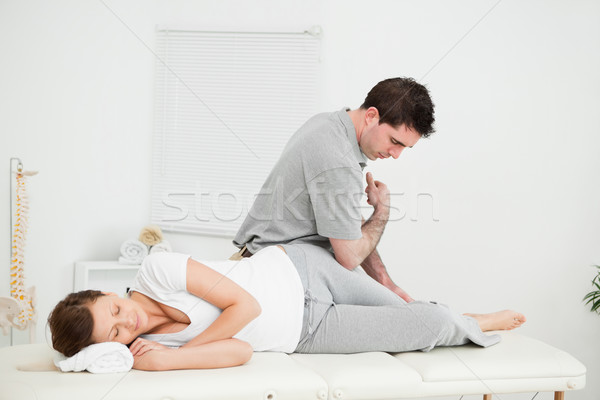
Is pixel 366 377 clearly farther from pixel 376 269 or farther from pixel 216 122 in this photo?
pixel 216 122

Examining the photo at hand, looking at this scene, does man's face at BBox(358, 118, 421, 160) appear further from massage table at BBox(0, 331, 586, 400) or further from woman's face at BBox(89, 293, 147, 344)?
woman's face at BBox(89, 293, 147, 344)

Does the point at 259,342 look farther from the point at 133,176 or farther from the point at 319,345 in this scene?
the point at 133,176

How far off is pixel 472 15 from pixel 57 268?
2.48 meters

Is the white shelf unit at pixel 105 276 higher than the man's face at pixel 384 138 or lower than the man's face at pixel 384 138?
Result: lower

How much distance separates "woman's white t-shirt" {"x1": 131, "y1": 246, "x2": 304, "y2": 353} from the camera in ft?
4.82

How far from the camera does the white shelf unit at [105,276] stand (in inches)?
109

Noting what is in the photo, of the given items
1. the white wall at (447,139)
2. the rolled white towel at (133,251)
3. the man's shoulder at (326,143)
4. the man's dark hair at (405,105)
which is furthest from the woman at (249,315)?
the rolled white towel at (133,251)

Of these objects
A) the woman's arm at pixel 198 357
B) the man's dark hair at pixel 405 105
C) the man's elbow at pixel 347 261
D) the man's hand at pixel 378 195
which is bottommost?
the woman's arm at pixel 198 357

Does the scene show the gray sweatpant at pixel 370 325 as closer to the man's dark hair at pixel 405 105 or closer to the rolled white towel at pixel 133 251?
the man's dark hair at pixel 405 105

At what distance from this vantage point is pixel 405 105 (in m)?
1.76

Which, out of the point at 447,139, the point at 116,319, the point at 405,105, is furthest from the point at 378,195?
the point at 447,139

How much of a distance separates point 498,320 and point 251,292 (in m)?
0.83

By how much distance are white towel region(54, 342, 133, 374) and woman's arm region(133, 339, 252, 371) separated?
0.05 metres

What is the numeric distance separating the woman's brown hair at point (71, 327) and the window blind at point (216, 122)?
5.70 feet
